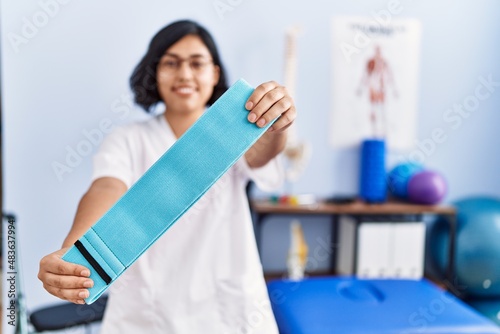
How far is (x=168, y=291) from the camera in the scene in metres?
0.67

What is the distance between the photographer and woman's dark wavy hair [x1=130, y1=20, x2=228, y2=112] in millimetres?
596

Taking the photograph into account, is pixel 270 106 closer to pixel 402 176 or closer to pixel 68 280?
pixel 68 280

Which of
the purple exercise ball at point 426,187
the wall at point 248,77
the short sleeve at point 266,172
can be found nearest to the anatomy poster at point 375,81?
the wall at point 248,77

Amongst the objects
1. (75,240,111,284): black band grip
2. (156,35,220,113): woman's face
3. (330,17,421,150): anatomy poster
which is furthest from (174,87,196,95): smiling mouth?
(330,17,421,150): anatomy poster

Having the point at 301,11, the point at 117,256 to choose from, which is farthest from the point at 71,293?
the point at 301,11

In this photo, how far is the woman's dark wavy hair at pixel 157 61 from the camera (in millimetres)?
596

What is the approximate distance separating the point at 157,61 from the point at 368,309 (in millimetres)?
677

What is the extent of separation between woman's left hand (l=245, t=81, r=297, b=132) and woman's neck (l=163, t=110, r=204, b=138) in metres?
0.22

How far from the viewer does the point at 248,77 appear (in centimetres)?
211

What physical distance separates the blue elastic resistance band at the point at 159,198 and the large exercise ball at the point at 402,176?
1934 millimetres

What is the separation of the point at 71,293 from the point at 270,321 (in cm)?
40

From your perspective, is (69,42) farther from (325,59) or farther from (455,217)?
(455,217)

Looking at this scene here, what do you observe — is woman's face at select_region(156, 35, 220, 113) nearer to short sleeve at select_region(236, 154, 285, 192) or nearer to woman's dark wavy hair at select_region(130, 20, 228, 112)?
woman's dark wavy hair at select_region(130, 20, 228, 112)

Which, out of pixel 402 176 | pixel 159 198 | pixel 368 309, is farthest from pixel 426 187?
pixel 159 198
